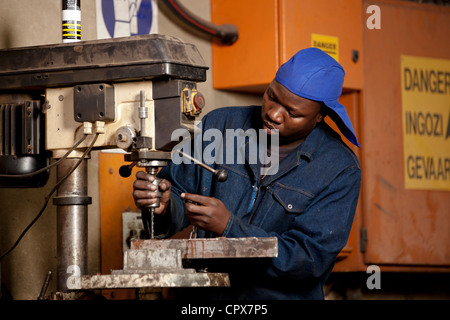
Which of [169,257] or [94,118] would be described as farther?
[94,118]

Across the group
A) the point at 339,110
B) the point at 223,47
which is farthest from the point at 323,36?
the point at 339,110

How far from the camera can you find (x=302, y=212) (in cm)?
194

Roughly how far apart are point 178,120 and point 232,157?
0.50 m

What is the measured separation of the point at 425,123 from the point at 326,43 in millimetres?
670

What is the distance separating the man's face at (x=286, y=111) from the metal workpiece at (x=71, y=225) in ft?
1.73

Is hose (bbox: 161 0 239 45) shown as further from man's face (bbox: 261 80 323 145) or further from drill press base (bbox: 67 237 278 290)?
drill press base (bbox: 67 237 278 290)

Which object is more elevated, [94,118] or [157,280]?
[94,118]

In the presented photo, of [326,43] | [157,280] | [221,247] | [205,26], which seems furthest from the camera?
[326,43]

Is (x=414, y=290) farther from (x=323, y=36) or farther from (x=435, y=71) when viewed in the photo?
(x=323, y=36)

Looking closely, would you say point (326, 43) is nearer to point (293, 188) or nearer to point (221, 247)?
point (293, 188)

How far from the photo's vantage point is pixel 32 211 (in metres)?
2.29

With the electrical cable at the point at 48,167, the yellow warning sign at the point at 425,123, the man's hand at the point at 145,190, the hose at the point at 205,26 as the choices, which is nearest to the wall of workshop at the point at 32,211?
the hose at the point at 205,26

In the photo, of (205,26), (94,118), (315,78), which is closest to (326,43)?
(205,26)

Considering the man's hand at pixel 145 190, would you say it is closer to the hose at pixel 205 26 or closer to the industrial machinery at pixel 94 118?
the industrial machinery at pixel 94 118
